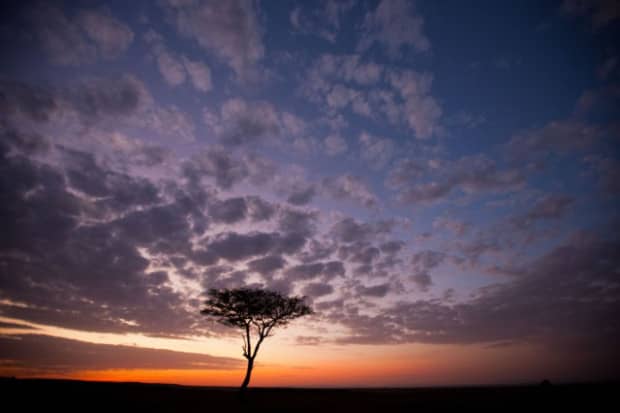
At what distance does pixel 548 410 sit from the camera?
30406mm

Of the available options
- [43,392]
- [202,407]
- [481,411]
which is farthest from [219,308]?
[481,411]

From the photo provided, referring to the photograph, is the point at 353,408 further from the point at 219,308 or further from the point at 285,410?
the point at 219,308

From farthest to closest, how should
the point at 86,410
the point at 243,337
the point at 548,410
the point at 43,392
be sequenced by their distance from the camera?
the point at 243,337 < the point at 43,392 < the point at 548,410 < the point at 86,410

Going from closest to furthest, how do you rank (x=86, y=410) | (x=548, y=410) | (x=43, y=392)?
(x=86, y=410)
(x=548, y=410)
(x=43, y=392)

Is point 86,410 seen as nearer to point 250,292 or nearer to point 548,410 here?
point 250,292

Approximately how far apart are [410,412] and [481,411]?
7.64 meters

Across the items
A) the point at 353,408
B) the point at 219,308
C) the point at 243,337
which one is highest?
the point at 219,308

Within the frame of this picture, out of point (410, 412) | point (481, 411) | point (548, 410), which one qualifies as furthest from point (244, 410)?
point (548, 410)

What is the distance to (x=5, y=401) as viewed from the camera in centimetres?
2748

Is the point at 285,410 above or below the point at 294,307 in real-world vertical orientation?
below

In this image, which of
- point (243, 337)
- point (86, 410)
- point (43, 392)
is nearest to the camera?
point (86, 410)

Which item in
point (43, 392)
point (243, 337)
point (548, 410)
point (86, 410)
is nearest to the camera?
point (86, 410)

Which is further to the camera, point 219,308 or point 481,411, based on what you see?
point 219,308

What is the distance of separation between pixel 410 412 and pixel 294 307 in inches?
789
